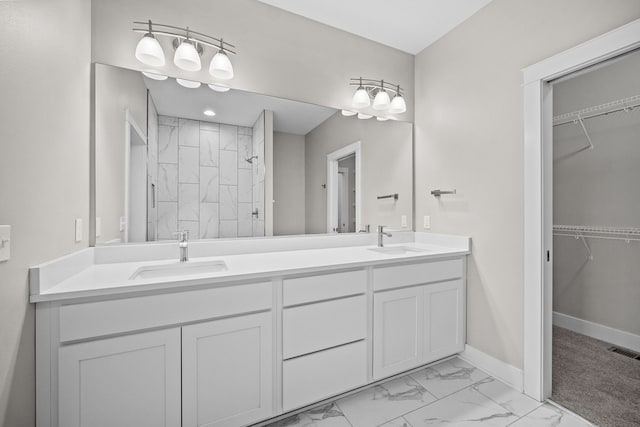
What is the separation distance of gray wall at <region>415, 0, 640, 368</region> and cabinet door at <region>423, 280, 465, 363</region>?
0.11 m

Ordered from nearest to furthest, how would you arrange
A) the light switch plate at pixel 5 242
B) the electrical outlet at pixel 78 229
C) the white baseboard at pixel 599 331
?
the light switch plate at pixel 5 242 < the electrical outlet at pixel 78 229 < the white baseboard at pixel 599 331

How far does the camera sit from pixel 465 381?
6.23 ft

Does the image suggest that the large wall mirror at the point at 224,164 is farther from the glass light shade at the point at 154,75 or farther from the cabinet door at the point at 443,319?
the cabinet door at the point at 443,319

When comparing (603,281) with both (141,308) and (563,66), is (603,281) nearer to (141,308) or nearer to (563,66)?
(563,66)

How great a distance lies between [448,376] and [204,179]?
6.81ft

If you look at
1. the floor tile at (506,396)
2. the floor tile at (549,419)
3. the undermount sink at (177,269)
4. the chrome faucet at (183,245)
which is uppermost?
the chrome faucet at (183,245)

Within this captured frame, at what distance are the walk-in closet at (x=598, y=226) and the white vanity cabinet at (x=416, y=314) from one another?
742 mm

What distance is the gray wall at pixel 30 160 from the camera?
880mm

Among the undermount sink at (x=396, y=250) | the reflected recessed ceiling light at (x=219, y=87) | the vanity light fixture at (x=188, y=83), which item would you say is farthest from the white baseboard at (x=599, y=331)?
the vanity light fixture at (x=188, y=83)

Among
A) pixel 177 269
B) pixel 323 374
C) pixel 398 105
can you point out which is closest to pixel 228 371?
pixel 323 374

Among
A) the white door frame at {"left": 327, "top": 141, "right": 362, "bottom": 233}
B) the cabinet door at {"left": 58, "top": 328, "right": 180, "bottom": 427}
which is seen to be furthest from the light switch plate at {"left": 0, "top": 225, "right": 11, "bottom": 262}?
the white door frame at {"left": 327, "top": 141, "right": 362, "bottom": 233}

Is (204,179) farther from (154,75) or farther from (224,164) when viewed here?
(154,75)

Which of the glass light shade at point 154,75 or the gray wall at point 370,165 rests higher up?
the glass light shade at point 154,75

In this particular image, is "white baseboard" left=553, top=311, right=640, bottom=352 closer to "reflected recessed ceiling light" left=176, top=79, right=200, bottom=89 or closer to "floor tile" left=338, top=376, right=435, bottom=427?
"floor tile" left=338, top=376, right=435, bottom=427
